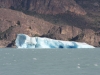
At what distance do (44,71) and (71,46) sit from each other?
10058cm

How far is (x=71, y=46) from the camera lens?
495ft

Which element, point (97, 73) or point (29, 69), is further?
point (29, 69)

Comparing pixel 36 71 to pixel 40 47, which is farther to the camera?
pixel 40 47

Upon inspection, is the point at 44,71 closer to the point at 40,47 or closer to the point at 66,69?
the point at 66,69

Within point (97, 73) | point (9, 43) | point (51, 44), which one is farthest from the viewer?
point (9, 43)

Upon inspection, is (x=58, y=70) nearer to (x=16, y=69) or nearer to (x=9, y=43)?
(x=16, y=69)

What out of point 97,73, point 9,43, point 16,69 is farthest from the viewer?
point 9,43

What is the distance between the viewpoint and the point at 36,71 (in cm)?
5081

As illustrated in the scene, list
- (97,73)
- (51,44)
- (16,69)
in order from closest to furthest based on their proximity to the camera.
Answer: (97,73), (16,69), (51,44)

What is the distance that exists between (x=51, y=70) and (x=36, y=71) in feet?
6.17

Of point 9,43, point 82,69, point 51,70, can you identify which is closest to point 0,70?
point 51,70

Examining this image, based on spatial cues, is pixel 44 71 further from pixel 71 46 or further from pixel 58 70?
pixel 71 46

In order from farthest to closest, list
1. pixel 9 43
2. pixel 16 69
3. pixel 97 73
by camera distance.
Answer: pixel 9 43 < pixel 16 69 < pixel 97 73

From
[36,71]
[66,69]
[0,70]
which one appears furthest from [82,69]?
[0,70]
